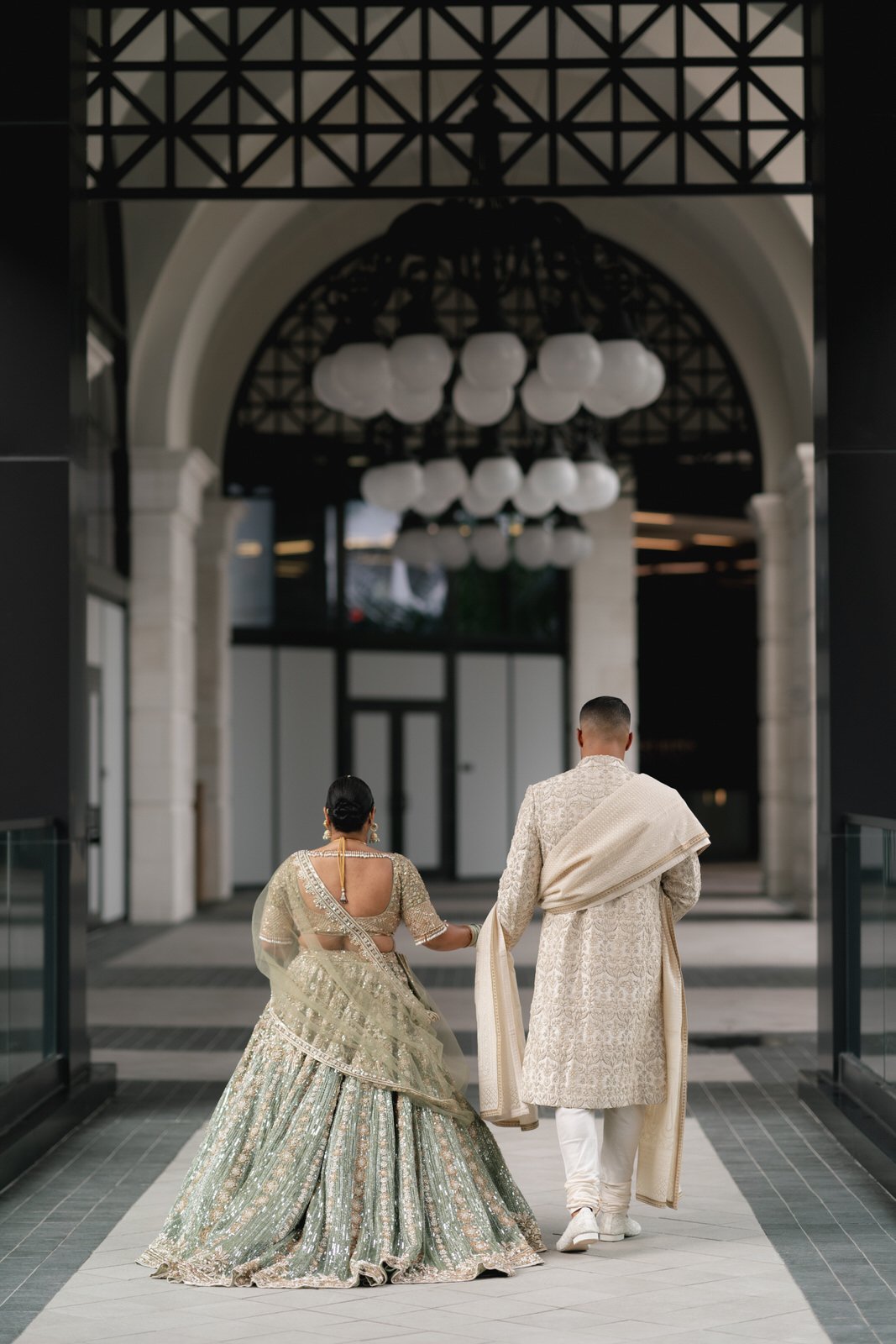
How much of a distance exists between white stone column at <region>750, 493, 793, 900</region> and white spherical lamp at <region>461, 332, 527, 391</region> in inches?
318

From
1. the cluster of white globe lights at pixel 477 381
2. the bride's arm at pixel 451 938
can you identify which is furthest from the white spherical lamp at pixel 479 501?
the bride's arm at pixel 451 938

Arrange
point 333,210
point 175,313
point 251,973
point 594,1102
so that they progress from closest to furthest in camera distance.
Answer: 1. point 594,1102
2. point 251,973
3. point 175,313
4. point 333,210

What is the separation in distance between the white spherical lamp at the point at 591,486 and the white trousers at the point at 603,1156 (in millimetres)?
→ 9321

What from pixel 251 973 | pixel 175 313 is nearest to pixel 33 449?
pixel 251 973

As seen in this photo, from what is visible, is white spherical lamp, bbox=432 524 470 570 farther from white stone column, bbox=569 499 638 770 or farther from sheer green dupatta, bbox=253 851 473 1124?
sheer green dupatta, bbox=253 851 473 1124

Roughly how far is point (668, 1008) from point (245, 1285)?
56.3 inches

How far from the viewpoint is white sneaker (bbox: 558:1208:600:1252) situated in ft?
16.8

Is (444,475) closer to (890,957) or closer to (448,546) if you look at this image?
(448,546)

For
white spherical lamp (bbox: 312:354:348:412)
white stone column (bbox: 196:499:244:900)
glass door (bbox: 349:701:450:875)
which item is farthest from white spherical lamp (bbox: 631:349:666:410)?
glass door (bbox: 349:701:450:875)

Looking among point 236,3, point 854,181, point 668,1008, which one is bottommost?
point 668,1008

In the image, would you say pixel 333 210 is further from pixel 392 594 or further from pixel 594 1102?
pixel 594 1102

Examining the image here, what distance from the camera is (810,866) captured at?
16672mm

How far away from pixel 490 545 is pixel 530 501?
8.32 ft

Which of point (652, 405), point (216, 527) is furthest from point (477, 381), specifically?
point (652, 405)
